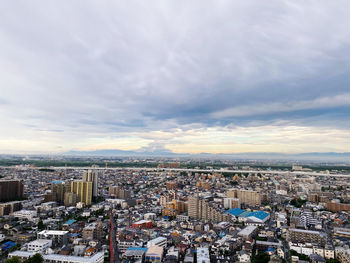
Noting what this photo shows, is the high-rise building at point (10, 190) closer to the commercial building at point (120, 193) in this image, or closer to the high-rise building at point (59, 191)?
the high-rise building at point (59, 191)

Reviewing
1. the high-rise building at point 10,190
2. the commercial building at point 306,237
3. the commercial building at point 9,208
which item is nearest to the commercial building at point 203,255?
the commercial building at point 306,237

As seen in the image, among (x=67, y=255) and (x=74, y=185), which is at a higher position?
(x=74, y=185)

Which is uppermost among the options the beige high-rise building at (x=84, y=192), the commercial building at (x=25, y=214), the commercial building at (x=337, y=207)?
the beige high-rise building at (x=84, y=192)

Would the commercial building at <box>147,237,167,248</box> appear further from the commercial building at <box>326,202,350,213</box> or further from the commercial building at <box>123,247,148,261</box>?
the commercial building at <box>326,202,350,213</box>

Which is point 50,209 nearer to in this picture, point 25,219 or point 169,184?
point 25,219

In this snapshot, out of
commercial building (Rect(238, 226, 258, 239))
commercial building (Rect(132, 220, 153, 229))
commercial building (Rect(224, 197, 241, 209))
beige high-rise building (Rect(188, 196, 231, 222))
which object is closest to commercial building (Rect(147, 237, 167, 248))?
commercial building (Rect(132, 220, 153, 229))

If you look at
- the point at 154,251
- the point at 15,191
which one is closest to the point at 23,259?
the point at 154,251

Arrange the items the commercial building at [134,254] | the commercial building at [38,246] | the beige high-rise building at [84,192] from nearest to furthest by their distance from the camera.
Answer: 1. the commercial building at [134,254]
2. the commercial building at [38,246]
3. the beige high-rise building at [84,192]
